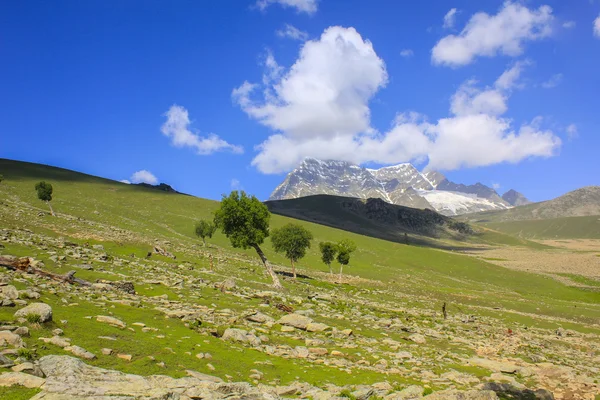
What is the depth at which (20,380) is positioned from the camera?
32.3 feet

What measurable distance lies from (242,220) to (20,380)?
135ft

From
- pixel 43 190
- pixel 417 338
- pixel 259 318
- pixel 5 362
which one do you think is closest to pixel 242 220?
pixel 259 318

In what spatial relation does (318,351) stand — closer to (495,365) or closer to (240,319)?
(240,319)

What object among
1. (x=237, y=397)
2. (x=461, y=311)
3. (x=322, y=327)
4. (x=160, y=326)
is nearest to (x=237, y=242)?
(x=322, y=327)

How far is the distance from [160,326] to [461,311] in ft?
162

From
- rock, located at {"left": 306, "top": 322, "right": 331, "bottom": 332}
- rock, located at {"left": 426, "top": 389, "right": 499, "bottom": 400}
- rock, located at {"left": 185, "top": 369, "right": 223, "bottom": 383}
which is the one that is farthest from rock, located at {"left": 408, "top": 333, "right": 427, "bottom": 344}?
rock, located at {"left": 185, "top": 369, "right": 223, "bottom": 383}

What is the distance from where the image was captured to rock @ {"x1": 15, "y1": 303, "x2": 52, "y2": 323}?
14.6 metres

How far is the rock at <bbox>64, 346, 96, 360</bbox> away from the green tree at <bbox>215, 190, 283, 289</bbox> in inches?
1461

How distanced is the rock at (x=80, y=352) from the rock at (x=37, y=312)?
8.46ft

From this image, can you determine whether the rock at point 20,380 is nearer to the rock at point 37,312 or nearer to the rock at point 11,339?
the rock at point 11,339

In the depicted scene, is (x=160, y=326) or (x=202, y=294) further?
(x=202, y=294)

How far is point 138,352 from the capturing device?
14.7 m

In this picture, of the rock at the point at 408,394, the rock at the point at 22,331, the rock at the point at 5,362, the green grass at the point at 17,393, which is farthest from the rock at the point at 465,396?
the rock at the point at 22,331

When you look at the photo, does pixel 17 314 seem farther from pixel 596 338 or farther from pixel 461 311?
pixel 596 338
